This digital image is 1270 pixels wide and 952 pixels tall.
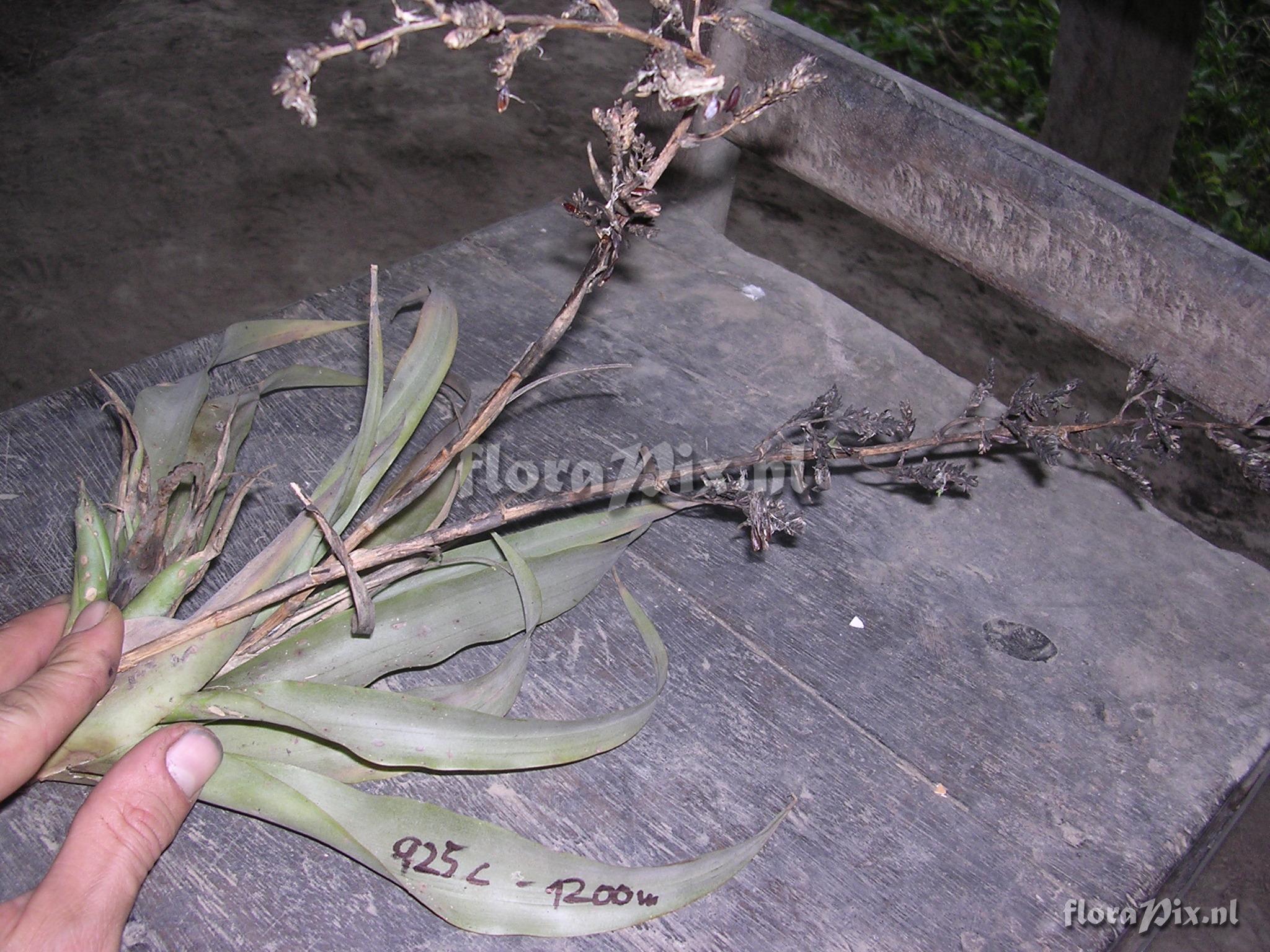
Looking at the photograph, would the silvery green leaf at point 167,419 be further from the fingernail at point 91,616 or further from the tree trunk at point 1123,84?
the tree trunk at point 1123,84

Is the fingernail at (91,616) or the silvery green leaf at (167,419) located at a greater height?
the silvery green leaf at (167,419)

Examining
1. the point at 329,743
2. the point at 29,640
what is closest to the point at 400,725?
the point at 329,743

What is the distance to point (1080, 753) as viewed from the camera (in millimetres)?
1063

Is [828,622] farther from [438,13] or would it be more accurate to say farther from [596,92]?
[596,92]

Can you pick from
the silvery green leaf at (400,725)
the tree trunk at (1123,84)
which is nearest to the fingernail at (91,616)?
the silvery green leaf at (400,725)

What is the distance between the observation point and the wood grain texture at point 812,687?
0.93 metres

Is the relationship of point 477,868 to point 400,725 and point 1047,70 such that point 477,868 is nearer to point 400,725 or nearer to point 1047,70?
point 400,725

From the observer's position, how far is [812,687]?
3.64 feet

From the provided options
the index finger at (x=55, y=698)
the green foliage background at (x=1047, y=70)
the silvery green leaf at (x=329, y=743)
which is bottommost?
the green foliage background at (x=1047, y=70)

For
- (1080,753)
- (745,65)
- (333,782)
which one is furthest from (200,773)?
(745,65)

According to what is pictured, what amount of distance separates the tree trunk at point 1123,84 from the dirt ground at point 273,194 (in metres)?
0.55

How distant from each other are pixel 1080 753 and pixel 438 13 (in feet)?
3.07

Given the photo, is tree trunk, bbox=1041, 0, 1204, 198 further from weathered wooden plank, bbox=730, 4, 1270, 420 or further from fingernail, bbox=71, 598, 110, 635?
fingernail, bbox=71, 598, 110, 635

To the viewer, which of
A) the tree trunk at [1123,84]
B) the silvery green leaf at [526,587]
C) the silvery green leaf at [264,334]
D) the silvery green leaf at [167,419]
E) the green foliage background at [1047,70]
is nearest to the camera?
the silvery green leaf at [526,587]
